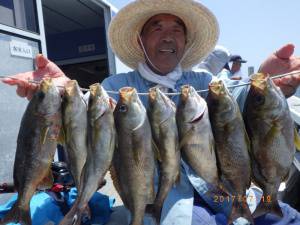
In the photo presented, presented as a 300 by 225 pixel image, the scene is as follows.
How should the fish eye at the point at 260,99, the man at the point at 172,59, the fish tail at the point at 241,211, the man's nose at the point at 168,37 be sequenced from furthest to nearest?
1. the man's nose at the point at 168,37
2. the man at the point at 172,59
3. the fish tail at the point at 241,211
4. the fish eye at the point at 260,99

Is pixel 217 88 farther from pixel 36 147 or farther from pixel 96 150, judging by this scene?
pixel 36 147

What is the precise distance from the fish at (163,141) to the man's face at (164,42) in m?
0.99

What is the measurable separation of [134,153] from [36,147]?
20.6 inches

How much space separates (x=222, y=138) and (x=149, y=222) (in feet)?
2.51

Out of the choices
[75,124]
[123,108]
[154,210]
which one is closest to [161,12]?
[123,108]

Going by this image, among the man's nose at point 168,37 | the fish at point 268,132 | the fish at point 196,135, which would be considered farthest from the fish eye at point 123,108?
the man's nose at point 168,37

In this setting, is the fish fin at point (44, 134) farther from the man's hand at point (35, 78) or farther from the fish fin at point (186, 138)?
the fish fin at point (186, 138)

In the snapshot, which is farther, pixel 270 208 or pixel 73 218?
pixel 270 208

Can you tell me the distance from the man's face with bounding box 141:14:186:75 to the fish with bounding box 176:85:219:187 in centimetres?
96

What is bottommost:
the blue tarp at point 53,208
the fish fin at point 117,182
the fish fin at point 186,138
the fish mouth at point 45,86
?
the blue tarp at point 53,208

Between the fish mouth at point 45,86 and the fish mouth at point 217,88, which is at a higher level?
the fish mouth at point 45,86

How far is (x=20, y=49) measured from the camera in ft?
13.3

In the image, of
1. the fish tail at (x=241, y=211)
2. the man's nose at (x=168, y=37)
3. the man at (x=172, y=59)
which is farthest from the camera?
the man's nose at (x=168, y=37)

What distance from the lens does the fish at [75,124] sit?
1.97m
